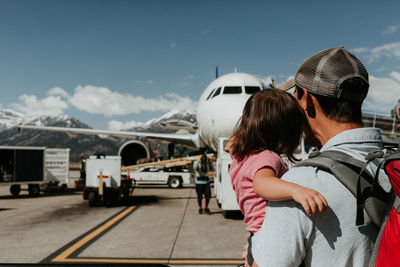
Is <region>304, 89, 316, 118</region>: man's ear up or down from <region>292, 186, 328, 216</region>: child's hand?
up

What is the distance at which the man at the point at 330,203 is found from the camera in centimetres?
100

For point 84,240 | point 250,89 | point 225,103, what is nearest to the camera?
point 84,240

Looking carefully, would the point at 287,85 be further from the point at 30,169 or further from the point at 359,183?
the point at 30,169

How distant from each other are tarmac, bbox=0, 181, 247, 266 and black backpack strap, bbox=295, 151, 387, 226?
12.7 feet

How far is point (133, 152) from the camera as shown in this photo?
65.9 feet

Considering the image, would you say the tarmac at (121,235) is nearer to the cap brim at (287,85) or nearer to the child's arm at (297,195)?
the cap brim at (287,85)

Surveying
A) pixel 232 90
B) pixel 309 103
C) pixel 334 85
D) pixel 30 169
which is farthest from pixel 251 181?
pixel 30 169

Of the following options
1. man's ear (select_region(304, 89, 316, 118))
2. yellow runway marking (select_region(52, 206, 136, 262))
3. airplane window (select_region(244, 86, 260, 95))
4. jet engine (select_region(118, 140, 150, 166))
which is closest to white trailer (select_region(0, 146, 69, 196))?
jet engine (select_region(118, 140, 150, 166))

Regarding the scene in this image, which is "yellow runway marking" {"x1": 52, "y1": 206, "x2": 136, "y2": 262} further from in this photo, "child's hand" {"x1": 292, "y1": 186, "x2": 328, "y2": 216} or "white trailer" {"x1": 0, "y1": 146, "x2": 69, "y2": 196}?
"white trailer" {"x1": 0, "y1": 146, "x2": 69, "y2": 196}

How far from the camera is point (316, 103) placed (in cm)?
120

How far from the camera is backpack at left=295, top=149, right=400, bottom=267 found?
33.8 inches

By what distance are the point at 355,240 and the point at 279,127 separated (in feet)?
2.39

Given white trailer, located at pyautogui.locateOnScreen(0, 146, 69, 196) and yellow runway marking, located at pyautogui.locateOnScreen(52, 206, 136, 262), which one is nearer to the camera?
yellow runway marking, located at pyautogui.locateOnScreen(52, 206, 136, 262)

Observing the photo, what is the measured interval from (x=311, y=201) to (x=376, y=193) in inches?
7.4
